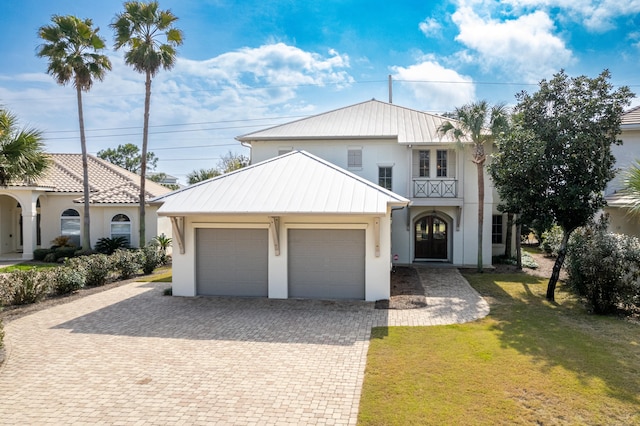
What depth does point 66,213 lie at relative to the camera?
2298cm

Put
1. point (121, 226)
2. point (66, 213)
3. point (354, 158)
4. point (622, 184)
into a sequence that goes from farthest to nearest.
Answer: point (66, 213), point (121, 226), point (354, 158), point (622, 184)

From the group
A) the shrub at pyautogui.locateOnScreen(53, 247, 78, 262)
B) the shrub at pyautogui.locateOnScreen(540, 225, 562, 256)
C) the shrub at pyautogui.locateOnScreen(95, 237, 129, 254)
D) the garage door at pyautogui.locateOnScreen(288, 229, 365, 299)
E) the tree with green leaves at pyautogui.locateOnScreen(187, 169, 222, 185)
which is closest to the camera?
the garage door at pyautogui.locateOnScreen(288, 229, 365, 299)

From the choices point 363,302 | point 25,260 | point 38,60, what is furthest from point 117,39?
point 363,302

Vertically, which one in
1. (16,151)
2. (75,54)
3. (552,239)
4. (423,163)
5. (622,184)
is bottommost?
(552,239)

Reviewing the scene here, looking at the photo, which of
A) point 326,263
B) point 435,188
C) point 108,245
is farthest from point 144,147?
point 435,188

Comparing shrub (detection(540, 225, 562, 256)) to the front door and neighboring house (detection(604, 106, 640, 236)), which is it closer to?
neighboring house (detection(604, 106, 640, 236))

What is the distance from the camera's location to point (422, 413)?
5609 mm

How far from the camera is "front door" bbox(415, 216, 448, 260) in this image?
2062 cm

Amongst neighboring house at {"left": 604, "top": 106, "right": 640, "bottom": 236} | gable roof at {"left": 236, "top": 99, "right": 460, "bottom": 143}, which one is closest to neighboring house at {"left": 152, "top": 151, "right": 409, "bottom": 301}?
gable roof at {"left": 236, "top": 99, "right": 460, "bottom": 143}

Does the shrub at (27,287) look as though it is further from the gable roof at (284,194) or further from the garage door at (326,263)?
the garage door at (326,263)

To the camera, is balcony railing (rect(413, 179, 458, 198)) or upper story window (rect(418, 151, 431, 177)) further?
upper story window (rect(418, 151, 431, 177))

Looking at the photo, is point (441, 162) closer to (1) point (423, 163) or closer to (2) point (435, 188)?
(1) point (423, 163)

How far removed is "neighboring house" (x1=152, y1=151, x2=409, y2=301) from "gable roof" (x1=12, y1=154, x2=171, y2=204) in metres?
11.2

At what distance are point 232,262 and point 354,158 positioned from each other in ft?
31.7
